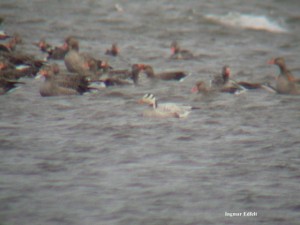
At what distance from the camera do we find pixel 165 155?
55.2ft

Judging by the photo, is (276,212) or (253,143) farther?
(253,143)

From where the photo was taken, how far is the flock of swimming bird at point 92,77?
2139 cm

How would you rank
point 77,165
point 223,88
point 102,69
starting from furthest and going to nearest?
point 102,69 < point 223,88 < point 77,165

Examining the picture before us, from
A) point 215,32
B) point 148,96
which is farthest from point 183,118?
point 215,32

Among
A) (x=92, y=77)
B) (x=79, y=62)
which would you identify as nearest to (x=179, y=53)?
(x=79, y=62)

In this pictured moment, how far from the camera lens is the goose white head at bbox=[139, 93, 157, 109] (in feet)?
65.3

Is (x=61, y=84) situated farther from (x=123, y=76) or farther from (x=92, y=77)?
(x=123, y=76)

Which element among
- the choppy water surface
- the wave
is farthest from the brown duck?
the wave

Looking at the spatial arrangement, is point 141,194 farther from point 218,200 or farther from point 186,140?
point 186,140

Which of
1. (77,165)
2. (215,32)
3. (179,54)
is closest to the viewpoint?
(77,165)

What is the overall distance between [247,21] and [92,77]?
11340mm

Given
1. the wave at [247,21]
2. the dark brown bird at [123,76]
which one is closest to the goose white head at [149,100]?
the dark brown bird at [123,76]

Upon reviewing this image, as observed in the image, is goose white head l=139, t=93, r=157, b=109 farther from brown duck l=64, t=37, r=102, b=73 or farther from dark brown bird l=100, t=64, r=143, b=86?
brown duck l=64, t=37, r=102, b=73

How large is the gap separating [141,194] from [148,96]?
6.02 meters
